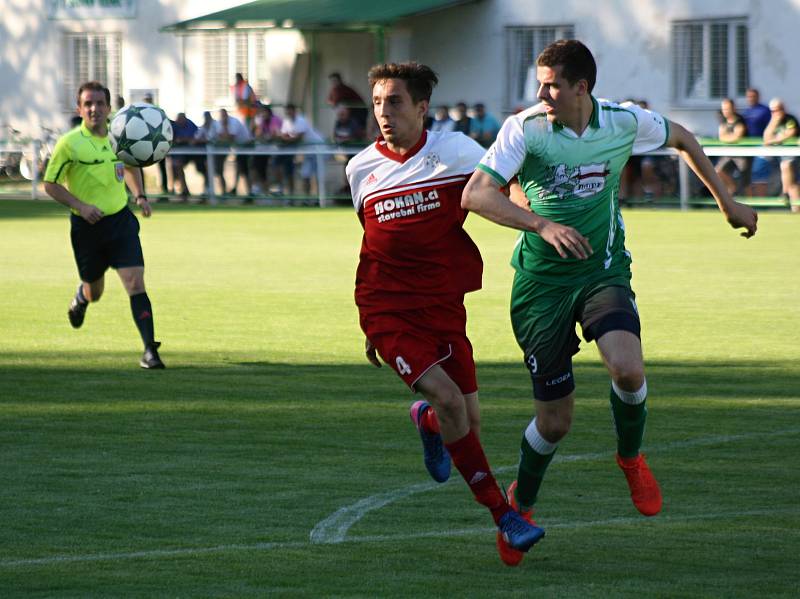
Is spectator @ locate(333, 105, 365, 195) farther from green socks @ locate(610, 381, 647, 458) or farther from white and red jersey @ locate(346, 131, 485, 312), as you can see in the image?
green socks @ locate(610, 381, 647, 458)

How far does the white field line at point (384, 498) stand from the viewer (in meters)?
7.09

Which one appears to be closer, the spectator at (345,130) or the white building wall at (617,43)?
the white building wall at (617,43)

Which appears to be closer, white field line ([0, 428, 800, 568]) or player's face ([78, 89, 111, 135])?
white field line ([0, 428, 800, 568])

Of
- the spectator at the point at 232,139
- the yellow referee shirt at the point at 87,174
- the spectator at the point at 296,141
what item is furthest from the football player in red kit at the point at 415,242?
the spectator at the point at 232,139

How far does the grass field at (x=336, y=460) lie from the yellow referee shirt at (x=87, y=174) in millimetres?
1248

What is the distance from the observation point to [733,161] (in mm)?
28125

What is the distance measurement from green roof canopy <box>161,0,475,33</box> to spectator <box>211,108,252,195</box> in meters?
2.90

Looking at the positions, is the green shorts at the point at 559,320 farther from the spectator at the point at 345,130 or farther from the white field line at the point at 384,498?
the spectator at the point at 345,130

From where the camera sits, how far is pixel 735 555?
260 inches

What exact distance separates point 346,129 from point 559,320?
27.5 metres

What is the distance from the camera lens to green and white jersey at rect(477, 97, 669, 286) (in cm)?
700

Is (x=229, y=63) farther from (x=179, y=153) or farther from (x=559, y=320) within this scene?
(x=559, y=320)

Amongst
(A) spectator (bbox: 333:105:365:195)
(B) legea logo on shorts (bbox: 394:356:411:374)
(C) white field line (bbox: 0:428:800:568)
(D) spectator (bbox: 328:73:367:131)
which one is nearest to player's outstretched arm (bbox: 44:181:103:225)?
(C) white field line (bbox: 0:428:800:568)

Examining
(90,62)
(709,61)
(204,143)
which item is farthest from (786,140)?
(90,62)
